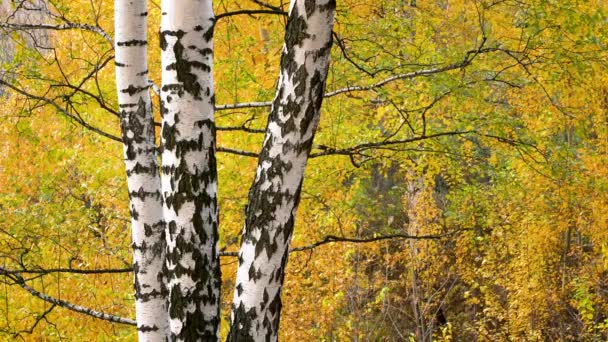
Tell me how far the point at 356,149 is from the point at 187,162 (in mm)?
1146

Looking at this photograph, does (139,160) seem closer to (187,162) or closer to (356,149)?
(187,162)

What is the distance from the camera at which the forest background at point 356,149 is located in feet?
16.1

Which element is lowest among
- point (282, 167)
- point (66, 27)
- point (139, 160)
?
point (282, 167)

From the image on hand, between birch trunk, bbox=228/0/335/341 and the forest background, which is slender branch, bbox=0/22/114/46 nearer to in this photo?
the forest background

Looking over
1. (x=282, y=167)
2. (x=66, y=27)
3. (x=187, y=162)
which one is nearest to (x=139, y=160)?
(x=187, y=162)

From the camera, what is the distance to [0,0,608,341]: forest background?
16.1ft

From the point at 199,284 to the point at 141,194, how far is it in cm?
63

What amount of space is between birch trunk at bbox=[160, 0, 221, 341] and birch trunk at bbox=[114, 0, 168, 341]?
397mm

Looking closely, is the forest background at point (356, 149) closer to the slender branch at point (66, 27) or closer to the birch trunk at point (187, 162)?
the slender branch at point (66, 27)

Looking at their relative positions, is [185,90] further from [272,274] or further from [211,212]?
[272,274]

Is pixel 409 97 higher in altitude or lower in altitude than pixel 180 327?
higher

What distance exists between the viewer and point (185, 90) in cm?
282

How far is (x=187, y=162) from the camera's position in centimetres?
282

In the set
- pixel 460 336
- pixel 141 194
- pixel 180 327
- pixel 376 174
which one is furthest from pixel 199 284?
pixel 376 174
